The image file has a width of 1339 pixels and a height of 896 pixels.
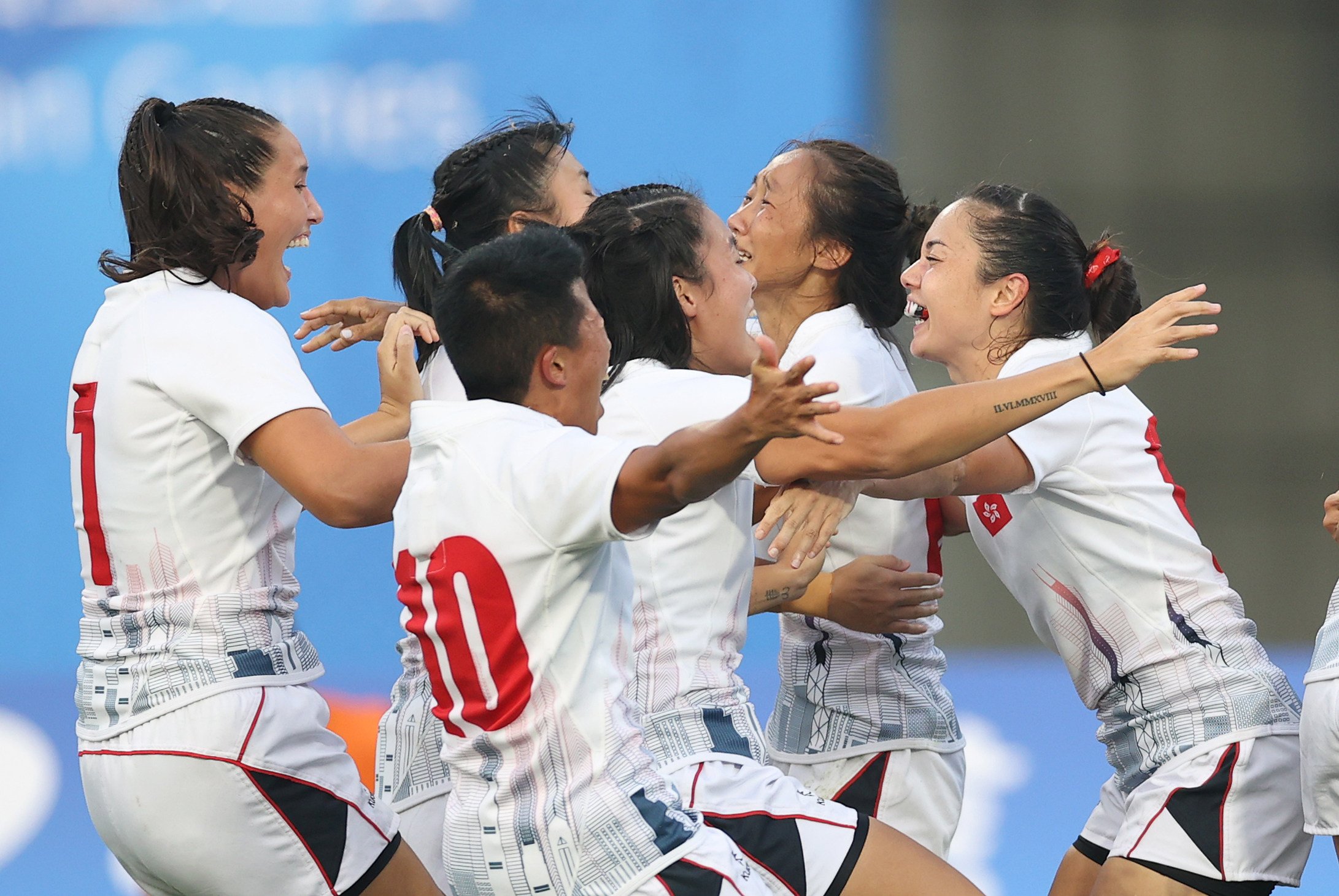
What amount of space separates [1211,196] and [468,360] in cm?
480

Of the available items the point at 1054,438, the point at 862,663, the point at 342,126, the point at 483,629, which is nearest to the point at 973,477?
the point at 1054,438

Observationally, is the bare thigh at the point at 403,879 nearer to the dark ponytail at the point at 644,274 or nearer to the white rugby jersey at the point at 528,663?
the white rugby jersey at the point at 528,663

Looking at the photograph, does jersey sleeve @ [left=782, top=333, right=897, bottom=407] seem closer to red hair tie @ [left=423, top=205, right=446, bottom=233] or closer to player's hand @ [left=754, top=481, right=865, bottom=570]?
player's hand @ [left=754, top=481, right=865, bottom=570]

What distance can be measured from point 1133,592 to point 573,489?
4.02 ft

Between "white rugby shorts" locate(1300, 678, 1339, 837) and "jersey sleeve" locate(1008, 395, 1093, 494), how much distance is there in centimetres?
52

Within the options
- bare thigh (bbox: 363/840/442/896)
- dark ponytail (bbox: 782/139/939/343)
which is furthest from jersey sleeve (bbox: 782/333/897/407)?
bare thigh (bbox: 363/840/442/896)

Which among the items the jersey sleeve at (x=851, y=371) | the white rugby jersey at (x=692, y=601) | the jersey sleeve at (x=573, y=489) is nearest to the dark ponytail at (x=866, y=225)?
the jersey sleeve at (x=851, y=371)

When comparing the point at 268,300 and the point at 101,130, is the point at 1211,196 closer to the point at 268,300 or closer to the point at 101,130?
the point at 101,130

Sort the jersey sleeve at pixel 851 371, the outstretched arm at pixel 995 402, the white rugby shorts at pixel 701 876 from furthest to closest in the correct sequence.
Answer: the jersey sleeve at pixel 851 371
the outstretched arm at pixel 995 402
the white rugby shorts at pixel 701 876

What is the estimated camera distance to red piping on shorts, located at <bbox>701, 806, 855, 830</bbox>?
2078mm

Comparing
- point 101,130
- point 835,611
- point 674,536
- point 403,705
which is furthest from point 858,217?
point 101,130

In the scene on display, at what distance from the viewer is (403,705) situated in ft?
9.23

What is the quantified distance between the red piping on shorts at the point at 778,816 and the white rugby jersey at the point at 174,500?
719mm

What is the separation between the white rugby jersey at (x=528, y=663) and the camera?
6.12ft
